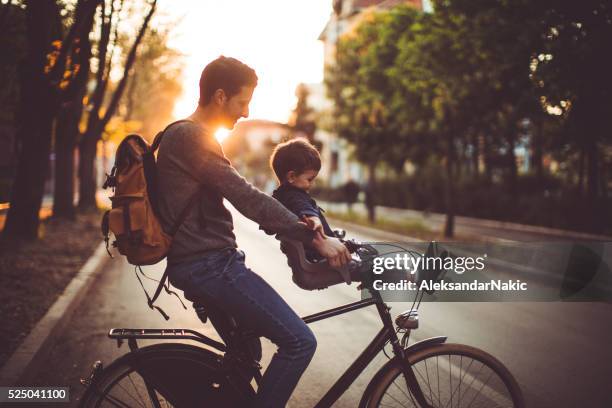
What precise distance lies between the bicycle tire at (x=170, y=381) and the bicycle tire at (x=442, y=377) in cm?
57

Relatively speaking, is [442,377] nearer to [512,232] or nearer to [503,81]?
[503,81]

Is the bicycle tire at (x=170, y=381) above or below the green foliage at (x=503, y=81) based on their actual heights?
below

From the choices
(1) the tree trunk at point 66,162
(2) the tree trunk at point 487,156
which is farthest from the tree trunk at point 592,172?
(1) the tree trunk at point 66,162

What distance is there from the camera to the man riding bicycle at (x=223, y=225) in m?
2.47

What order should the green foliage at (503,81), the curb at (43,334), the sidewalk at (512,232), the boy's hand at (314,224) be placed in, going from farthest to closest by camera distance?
the sidewalk at (512,232), the green foliage at (503,81), the curb at (43,334), the boy's hand at (314,224)

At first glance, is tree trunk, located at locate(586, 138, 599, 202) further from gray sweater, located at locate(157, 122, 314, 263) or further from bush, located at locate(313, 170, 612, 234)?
gray sweater, located at locate(157, 122, 314, 263)

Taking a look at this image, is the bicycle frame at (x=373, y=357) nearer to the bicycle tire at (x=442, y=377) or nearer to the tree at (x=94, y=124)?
the bicycle tire at (x=442, y=377)

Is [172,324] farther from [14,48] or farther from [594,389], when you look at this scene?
[14,48]

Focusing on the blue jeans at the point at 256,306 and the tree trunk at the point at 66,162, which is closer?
the blue jeans at the point at 256,306

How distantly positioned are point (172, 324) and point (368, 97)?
21.7 meters

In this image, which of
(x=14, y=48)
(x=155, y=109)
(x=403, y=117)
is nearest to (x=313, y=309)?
(x=14, y=48)

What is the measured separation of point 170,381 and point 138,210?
0.76 metres

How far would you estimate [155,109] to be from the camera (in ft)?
160

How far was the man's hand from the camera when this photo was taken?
8.09 ft
